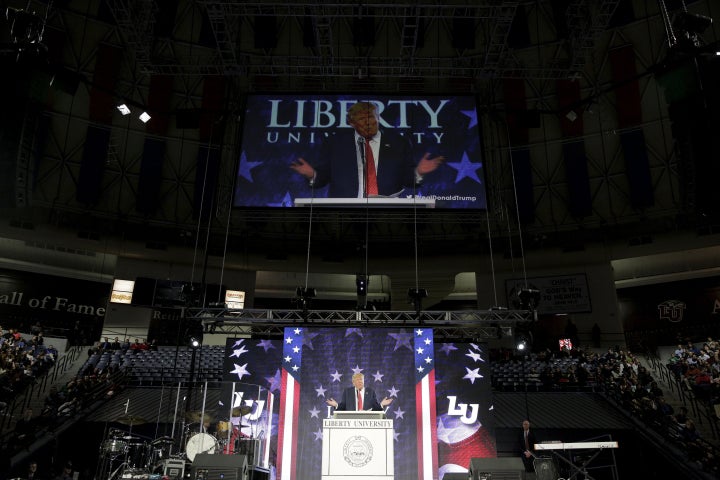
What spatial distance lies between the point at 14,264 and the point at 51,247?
3.12 m

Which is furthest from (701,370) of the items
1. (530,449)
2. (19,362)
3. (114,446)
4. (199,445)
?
(19,362)

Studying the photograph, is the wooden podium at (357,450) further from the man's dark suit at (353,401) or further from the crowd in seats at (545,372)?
the crowd in seats at (545,372)

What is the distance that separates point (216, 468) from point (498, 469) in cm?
324

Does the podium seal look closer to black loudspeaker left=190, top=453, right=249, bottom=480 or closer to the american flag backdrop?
black loudspeaker left=190, top=453, right=249, bottom=480

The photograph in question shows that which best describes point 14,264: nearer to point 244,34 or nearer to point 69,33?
point 69,33

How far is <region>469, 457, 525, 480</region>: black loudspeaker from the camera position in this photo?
20.0 ft

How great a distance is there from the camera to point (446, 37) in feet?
74.4

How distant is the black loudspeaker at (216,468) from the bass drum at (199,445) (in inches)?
124

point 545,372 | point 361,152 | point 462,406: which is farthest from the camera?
point 545,372

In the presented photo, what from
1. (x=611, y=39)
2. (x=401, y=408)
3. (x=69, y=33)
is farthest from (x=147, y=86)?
(x=611, y=39)

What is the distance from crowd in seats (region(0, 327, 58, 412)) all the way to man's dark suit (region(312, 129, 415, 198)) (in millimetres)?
10357

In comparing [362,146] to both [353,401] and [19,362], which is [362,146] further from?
[19,362]

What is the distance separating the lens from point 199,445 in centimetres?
897

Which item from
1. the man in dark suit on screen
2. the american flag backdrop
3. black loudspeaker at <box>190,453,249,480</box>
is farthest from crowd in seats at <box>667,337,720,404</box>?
black loudspeaker at <box>190,453,249,480</box>
